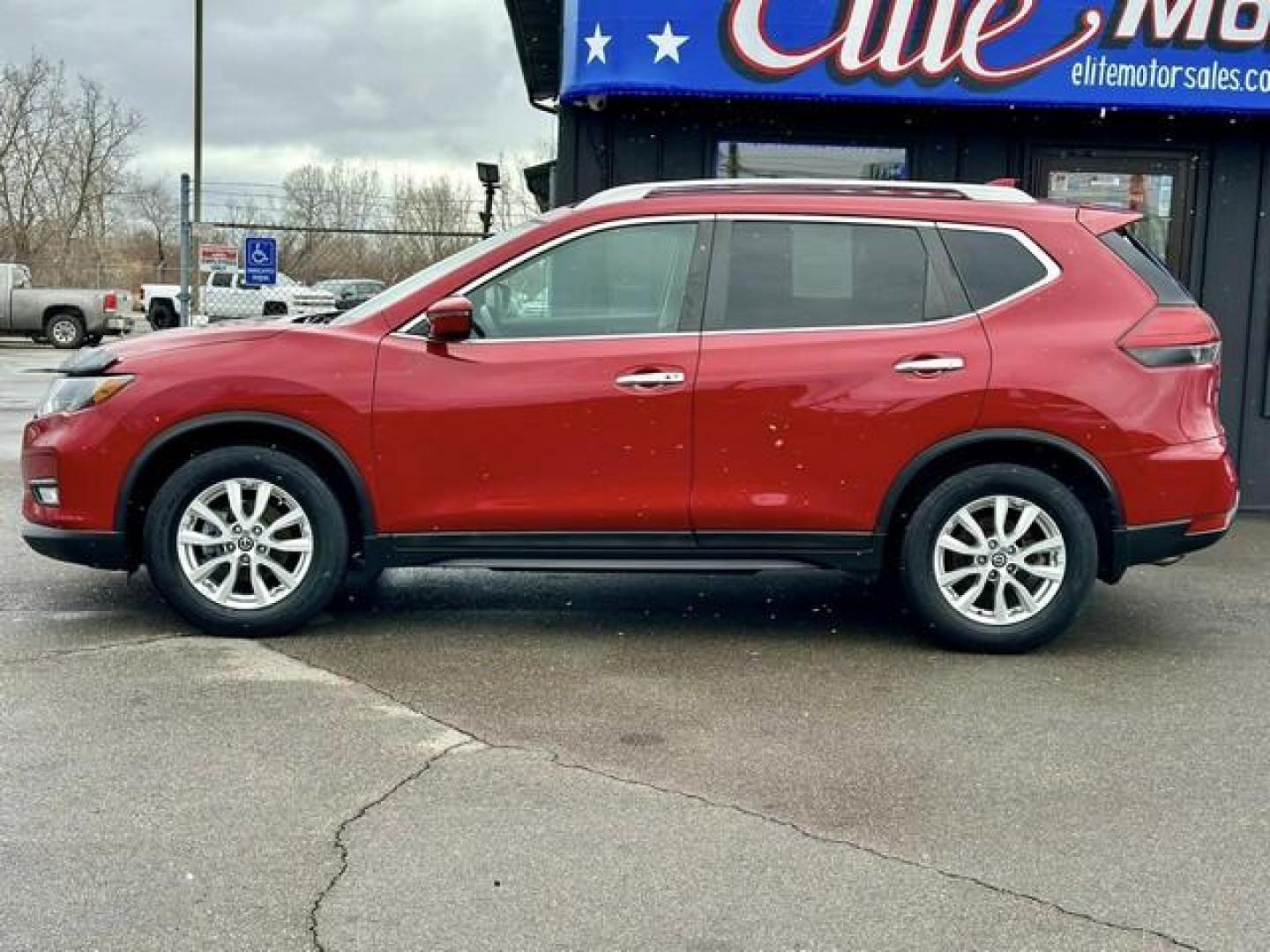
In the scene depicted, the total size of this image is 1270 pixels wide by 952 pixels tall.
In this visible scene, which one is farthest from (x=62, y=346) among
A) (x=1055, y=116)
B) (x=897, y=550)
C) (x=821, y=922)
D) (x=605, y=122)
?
(x=821, y=922)

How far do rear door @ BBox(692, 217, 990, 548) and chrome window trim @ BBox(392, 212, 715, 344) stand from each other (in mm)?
→ 188

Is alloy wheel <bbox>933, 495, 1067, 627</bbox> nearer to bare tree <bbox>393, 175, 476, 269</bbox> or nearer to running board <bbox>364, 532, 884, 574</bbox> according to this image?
running board <bbox>364, 532, 884, 574</bbox>

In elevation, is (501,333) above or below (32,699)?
above

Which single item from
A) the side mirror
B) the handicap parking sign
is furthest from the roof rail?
the handicap parking sign

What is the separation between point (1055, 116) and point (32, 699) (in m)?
7.27

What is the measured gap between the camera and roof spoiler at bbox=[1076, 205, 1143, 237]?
5.54 metres

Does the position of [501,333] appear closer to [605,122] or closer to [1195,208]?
[605,122]

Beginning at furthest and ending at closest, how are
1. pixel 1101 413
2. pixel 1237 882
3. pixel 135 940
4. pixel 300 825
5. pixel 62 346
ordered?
pixel 62 346
pixel 1101 413
pixel 300 825
pixel 1237 882
pixel 135 940

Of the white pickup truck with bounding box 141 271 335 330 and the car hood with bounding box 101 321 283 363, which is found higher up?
the white pickup truck with bounding box 141 271 335 330

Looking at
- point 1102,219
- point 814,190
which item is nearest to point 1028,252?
point 1102,219

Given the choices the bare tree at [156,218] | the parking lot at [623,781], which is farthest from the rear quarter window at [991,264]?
the bare tree at [156,218]

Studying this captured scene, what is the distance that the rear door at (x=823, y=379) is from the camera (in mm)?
5316

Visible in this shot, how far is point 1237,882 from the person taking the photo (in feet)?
11.2

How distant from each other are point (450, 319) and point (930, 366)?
6.32 ft
